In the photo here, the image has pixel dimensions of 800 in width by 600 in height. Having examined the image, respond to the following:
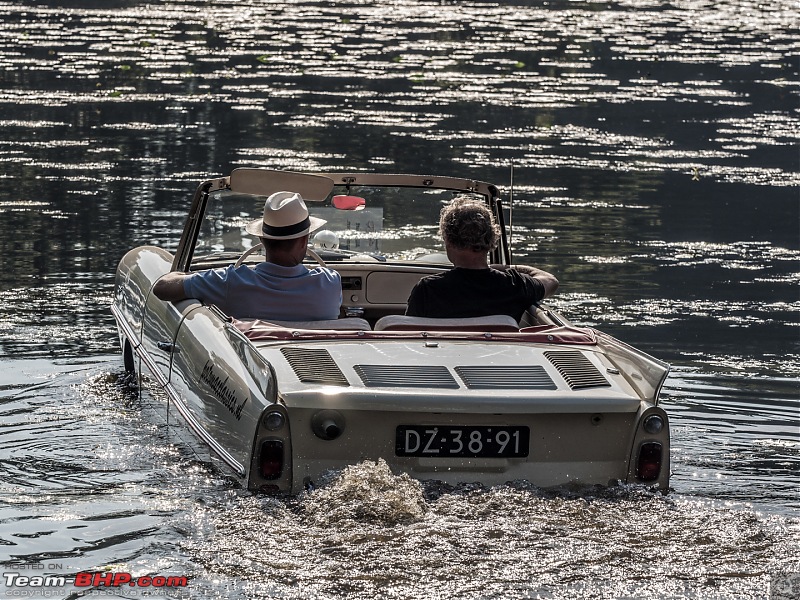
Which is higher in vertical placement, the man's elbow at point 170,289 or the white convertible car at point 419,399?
the man's elbow at point 170,289

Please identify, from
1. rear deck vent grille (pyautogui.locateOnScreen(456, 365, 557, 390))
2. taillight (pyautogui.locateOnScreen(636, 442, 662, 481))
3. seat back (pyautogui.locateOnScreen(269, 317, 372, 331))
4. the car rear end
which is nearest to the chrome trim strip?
the car rear end

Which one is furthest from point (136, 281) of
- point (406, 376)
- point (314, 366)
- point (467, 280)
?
point (406, 376)

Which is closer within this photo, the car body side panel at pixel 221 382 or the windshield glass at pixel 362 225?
the car body side panel at pixel 221 382

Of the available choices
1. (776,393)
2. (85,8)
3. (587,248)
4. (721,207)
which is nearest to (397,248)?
(776,393)

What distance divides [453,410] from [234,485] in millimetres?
958

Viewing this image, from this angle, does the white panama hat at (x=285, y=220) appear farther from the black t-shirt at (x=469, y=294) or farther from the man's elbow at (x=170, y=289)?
the black t-shirt at (x=469, y=294)

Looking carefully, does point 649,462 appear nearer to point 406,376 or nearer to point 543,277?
point 406,376

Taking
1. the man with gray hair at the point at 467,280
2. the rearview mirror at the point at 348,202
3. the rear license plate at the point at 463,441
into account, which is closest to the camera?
the rear license plate at the point at 463,441

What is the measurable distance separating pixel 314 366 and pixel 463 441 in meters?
0.70

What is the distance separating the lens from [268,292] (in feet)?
22.9

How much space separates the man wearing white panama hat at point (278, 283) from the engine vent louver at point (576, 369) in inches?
51.9

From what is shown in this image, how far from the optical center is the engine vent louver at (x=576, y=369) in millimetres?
5980

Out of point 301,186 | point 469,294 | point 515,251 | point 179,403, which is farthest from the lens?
point 515,251

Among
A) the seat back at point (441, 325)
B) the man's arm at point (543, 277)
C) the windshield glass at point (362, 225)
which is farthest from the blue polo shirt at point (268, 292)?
the windshield glass at point (362, 225)
